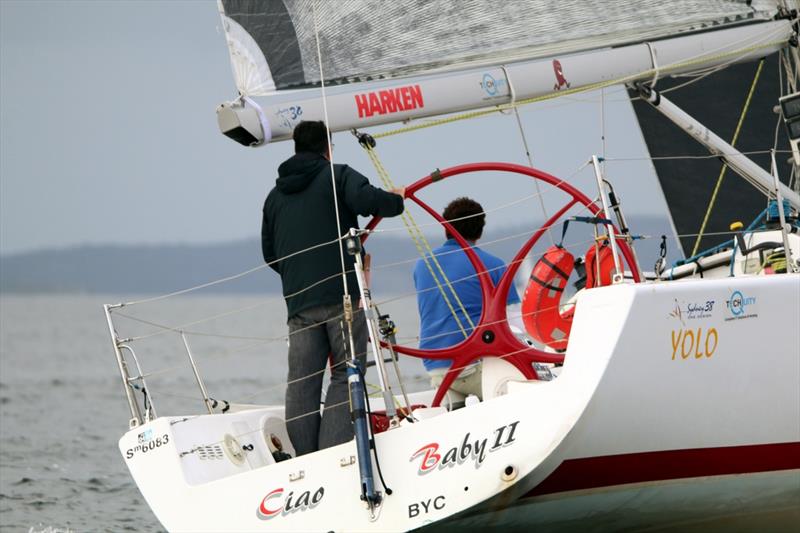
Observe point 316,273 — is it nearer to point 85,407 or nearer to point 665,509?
point 665,509

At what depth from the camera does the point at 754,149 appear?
8.65m

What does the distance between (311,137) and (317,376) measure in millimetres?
912

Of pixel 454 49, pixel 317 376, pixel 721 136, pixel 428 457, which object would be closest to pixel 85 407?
pixel 721 136

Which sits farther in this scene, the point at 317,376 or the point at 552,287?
the point at 552,287

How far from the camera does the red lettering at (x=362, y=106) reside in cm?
587

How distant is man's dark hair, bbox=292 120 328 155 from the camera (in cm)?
547

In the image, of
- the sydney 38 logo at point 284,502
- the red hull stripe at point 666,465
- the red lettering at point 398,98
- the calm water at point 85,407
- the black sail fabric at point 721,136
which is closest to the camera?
the red hull stripe at point 666,465

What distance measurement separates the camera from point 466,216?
5.86 m

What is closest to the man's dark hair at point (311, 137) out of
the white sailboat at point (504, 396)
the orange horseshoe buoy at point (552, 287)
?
the white sailboat at point (504, 396)

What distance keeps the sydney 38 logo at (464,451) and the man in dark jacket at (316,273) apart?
60 cm

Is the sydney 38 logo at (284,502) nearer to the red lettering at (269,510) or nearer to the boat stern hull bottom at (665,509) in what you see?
the red lettering at (269,510)

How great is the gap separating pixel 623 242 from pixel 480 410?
103cm

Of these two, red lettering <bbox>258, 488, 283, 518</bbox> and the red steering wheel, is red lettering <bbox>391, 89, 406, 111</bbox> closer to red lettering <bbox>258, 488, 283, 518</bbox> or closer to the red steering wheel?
the red steering wheel

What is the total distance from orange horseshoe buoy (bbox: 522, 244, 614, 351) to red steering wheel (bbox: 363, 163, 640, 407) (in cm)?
9
